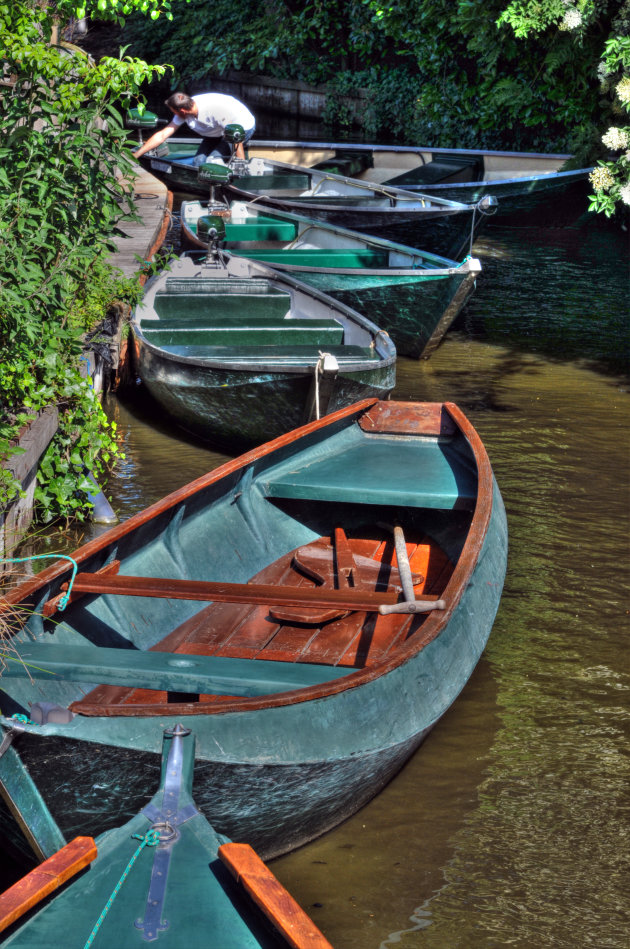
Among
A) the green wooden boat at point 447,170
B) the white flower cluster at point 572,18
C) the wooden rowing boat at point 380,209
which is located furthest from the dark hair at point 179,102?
the white flower cluster at point 572,18

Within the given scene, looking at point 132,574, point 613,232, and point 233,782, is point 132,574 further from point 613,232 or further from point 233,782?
point 613,232

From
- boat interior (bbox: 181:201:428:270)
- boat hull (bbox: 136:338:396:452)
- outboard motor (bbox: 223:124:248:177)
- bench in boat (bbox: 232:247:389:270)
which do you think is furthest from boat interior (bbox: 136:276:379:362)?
outboard motor (bbox: 223:124:248:177)

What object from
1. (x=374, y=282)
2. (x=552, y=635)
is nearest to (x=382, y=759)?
(x=552, y=635)

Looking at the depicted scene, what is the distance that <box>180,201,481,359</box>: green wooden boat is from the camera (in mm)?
8898

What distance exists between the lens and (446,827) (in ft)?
12.4

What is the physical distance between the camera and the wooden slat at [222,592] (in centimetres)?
364

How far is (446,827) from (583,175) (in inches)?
466

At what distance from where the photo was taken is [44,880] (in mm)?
2498

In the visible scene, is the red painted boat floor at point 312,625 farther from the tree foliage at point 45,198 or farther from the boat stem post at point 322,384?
the boat stem post at point 322,384

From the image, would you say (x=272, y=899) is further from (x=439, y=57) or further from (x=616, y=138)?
(x=439, y=57)

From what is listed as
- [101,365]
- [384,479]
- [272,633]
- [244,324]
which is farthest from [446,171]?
[272,633]

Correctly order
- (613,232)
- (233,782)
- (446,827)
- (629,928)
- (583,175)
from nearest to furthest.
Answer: (233,782) < (629,928) < (446,827) < (583,175) < (613,232)

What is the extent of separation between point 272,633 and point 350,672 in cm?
118

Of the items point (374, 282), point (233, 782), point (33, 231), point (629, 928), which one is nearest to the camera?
point (233, 782)
